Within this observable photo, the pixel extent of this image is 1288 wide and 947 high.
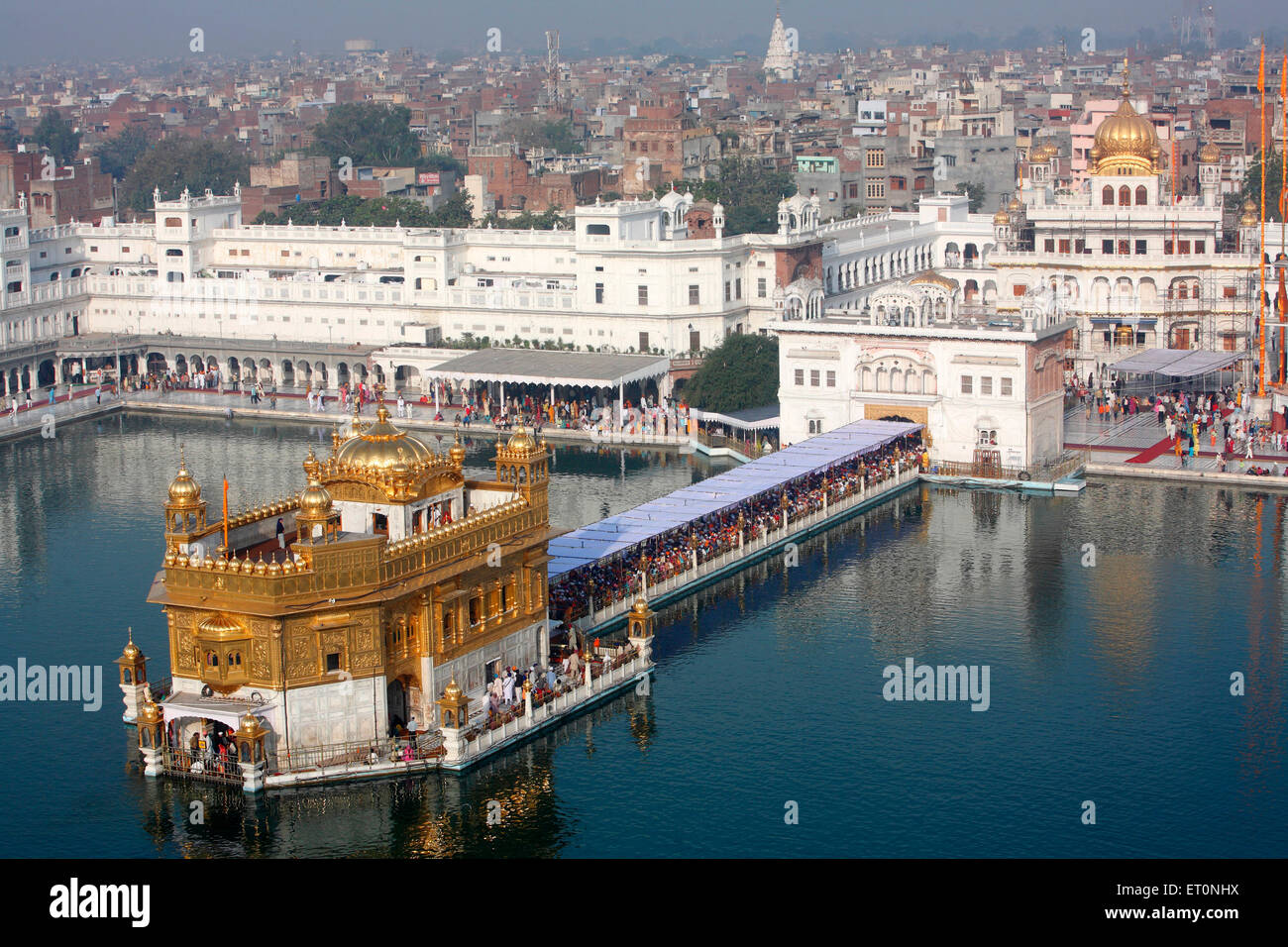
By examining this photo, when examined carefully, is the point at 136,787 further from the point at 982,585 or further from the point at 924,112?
the point at 924,112

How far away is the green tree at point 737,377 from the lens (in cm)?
7744

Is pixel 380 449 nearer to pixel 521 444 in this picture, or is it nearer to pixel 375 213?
pixel 521 444

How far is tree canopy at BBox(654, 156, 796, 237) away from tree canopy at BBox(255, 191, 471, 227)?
13.1m

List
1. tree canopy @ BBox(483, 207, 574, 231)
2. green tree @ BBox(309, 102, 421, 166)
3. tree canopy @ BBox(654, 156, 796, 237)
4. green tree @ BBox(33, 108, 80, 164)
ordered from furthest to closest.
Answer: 1. green tree @ BBox(33, 108, 80, 164)
2. green tree @ BBox(309, 102, 421, 166)
3. tree canopy @ BBox(654, 156, 796, 237)
4. tree canopy @ BBox(483, 207, 574, 231)

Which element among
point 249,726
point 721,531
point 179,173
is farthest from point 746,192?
point 249,726

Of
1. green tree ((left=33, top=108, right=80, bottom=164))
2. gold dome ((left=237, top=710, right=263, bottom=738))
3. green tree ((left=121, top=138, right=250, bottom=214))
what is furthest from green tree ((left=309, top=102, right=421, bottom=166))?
gold dome ((left=237, top=710, right=263, bottom=738))

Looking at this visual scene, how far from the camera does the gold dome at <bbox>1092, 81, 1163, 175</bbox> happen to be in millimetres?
88000

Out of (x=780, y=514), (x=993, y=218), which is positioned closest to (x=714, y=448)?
(x=780, y=514)

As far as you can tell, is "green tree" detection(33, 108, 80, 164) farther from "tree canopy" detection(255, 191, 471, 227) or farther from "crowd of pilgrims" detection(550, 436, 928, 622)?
"crowd of pilgrims" detection(550, 436, 928, 622)

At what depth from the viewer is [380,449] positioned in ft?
Answer: 140

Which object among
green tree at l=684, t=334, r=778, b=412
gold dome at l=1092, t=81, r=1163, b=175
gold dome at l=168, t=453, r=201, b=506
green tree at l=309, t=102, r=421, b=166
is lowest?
green tree at l=684, t=334, r=778, b=412

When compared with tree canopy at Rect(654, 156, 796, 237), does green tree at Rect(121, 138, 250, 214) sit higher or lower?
higher

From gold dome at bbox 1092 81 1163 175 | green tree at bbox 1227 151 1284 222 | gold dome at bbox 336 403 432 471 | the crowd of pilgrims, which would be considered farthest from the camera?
green tree at bbox 1227 151 1284 222

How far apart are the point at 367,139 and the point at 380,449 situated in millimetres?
134196
